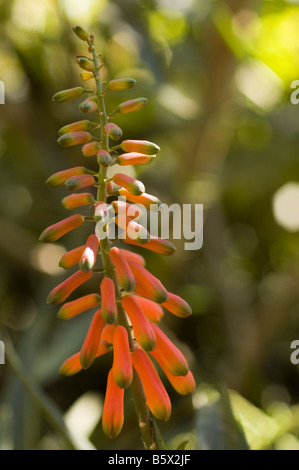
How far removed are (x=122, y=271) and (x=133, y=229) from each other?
50mm

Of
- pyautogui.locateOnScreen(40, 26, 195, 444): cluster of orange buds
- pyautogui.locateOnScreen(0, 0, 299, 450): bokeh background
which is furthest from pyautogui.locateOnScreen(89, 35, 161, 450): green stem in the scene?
pyautogui.locateOnScreen(0, 0, 299, 450): bokeh background

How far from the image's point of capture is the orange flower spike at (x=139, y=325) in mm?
622

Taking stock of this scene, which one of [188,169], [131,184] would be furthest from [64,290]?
[188,169]

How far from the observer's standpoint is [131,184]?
1.94ft

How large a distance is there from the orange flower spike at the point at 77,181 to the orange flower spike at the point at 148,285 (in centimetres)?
12

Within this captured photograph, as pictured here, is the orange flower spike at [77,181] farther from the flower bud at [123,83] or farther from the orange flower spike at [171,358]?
the orange flower spike at [171,358]

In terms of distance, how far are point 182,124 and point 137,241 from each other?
1.32 metres

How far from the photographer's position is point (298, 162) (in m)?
1.89

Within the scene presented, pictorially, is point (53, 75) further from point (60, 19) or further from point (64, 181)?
point (64, 181)

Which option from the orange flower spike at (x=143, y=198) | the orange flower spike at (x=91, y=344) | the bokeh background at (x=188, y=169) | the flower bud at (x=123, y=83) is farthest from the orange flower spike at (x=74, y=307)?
the bokeh background at (x=188, y=169)

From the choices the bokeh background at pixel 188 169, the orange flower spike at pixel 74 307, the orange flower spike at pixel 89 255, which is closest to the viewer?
the orange flower spike at pixel 89 255

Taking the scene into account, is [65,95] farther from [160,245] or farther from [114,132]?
[160,245]

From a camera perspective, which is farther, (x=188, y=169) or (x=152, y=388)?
(x=188, y=169)

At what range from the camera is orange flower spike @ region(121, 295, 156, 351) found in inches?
24.5
